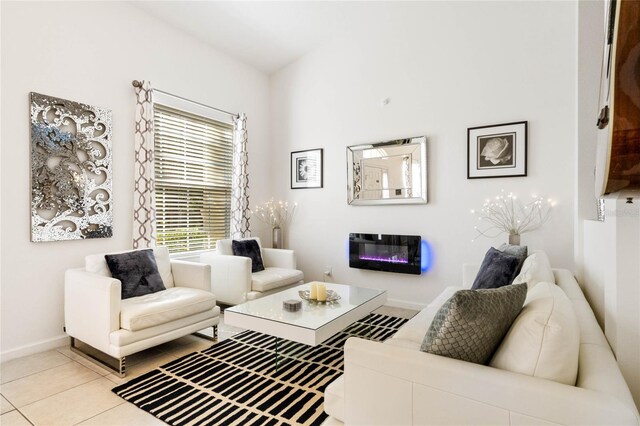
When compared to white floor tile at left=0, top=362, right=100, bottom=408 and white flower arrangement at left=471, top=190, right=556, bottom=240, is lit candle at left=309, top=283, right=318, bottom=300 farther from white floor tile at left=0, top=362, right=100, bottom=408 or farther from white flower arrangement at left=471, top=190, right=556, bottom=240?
white flower arrangement at left=471, top=190, right=556, bottom=240

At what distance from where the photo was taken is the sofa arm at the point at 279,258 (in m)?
4.44

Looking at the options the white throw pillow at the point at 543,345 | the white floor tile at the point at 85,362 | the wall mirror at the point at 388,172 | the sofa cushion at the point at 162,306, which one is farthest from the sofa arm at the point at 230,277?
the white throw pillow at the point at 543,345

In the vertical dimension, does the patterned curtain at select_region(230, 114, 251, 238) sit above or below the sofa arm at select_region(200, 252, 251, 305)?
above

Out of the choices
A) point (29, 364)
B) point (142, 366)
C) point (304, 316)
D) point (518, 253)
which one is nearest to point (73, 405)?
point (142, 366)

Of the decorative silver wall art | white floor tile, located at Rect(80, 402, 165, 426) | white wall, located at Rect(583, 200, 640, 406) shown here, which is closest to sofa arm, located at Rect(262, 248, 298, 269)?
the decorative silver wall art

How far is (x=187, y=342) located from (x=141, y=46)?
3.09m

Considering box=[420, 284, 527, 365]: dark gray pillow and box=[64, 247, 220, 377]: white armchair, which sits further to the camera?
box=[64, 247, 220, 377]: white armchair

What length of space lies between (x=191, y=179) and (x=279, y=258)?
4.96 feet

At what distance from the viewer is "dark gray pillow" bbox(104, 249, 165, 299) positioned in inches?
111

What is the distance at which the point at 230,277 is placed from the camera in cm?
379

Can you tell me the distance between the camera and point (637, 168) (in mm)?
498

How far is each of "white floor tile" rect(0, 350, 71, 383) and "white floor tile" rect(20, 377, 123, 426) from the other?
549 mm

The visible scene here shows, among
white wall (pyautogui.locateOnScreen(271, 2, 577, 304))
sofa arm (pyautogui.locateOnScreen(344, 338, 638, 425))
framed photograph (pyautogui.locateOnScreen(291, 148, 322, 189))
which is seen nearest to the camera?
sofa arm (pyautogui.locateOnScreen(344, 338, 638, 425))

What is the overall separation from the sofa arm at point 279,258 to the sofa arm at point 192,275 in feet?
4.44
